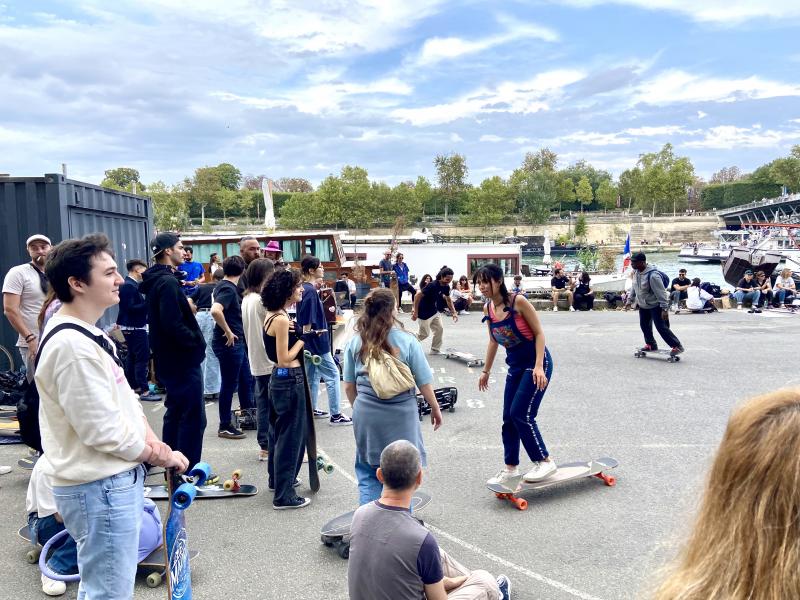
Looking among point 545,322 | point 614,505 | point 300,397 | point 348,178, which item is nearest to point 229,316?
point 300,397

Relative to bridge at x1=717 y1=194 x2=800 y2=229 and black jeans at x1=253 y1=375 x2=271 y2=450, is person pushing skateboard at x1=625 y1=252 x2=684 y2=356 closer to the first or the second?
black jeans at x1=253 y1=375 x2=271 y2=450

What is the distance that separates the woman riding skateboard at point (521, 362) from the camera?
5.22 metres

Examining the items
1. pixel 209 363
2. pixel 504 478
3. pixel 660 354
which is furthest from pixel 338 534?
pixel 660 354

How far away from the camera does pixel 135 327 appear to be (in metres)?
8.55

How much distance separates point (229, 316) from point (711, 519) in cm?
631

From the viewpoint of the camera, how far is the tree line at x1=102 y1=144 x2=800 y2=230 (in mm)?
93000

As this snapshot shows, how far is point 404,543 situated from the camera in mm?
2855

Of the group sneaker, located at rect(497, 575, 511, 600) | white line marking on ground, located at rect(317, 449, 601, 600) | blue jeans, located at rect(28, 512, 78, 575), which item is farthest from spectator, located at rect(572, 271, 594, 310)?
blue jeans, located at rect(28, 512, 78, 575)

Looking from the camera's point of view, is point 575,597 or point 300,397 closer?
point 575,597

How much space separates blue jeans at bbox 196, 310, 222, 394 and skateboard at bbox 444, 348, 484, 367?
4.68 metres

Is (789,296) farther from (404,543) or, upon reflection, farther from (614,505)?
(404,543)

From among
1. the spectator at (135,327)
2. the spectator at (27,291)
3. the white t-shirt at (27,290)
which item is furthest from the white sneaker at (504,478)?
the spectator at (135,327)

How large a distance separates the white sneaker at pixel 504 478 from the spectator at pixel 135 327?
525 centimetres

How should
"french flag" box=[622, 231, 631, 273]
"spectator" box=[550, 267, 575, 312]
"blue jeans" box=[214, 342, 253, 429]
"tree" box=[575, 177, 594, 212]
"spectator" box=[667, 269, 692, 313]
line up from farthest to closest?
1. "tree" box=[575, 177, 594, 212]
2. "french flag" box=[622, 231, 631, 273]
3. "spectator" box=[550, 267, 575, 312]
4. "spectator" box=[667, 269, 692, 313]
5. "blue jeans" box=[214, 342, 253, 429]
